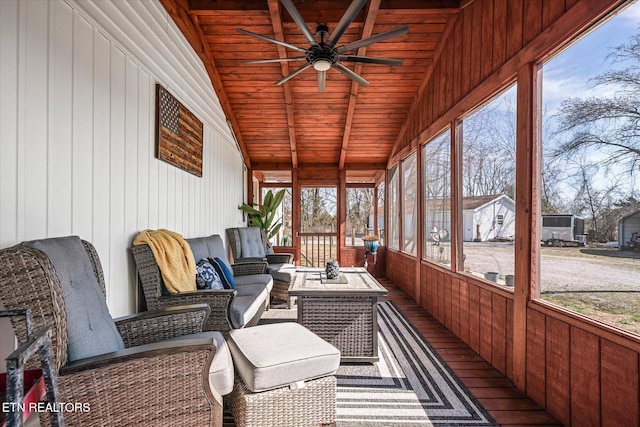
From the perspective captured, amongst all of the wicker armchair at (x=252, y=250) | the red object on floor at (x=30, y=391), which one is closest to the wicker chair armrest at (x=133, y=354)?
the red object on floor at (x=30, y=391)

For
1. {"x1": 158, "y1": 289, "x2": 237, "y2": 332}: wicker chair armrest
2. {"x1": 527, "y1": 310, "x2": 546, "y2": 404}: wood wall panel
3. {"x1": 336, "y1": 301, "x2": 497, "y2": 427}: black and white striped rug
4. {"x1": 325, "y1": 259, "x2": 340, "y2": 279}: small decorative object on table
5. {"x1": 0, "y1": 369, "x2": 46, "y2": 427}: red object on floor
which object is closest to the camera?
{"x1": 0, "y1": 369, "x2": 46, "y2": 427}: red object on floor

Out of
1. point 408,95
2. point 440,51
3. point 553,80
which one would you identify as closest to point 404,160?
point 408,95

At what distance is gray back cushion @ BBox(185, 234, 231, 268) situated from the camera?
328 centimetres

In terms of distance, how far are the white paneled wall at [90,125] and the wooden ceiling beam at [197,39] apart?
0.14m

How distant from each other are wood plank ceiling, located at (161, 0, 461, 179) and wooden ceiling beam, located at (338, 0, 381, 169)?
13 mm

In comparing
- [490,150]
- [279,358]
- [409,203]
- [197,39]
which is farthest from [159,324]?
[409,203]

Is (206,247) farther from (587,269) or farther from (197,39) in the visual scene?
(587,269)

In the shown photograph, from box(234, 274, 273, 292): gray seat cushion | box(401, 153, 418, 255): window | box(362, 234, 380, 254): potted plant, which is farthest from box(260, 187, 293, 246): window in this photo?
box(234, 274, 273, 292): gray seat cushion

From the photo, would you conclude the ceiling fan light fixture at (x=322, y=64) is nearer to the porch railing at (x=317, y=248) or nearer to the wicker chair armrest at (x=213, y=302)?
the wicker chair armrest at (x=213, y=302)

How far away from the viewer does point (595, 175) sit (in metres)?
1.94

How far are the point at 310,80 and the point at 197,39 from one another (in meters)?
1.67

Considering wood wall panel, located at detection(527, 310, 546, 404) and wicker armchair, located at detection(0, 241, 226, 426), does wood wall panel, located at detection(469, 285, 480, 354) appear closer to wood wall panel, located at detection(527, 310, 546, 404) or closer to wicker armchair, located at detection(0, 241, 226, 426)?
wood wall panel, located at detection(527, 310, 546, 404)

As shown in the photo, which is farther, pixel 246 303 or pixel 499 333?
pixel 246 303

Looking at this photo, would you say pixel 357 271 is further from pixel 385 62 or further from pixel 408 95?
pixel 408 95
